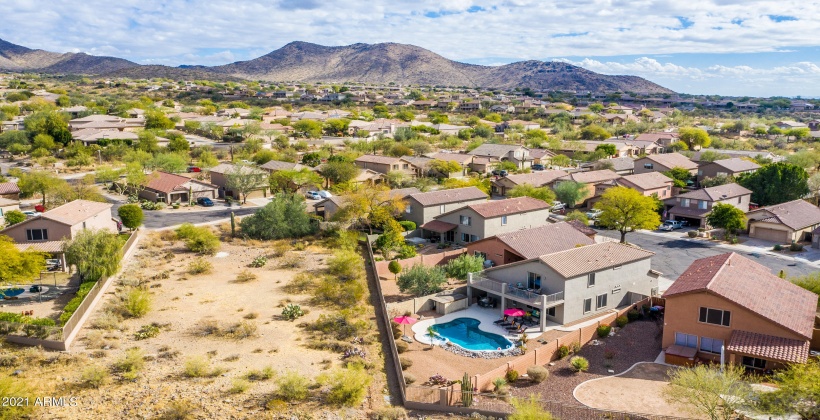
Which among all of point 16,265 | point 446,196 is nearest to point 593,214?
point 446,196

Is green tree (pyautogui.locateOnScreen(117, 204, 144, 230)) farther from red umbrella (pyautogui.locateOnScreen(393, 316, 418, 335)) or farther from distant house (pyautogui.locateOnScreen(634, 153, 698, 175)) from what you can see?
distant house (pyautogui.locateOnScreen(634, 153, 698, 175))

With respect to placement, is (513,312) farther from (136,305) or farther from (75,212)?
(75,212)

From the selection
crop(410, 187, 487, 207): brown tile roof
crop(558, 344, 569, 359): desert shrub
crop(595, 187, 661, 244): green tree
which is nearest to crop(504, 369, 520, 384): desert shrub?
crop(558, 344, 569, 359): desert shrub

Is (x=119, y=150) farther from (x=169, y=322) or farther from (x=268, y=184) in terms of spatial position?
(x=169, y=322)

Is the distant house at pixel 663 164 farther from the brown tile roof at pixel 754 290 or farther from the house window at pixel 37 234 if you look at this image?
the house window at pixel 37 234

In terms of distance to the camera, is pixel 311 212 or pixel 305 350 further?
pixel 311 212

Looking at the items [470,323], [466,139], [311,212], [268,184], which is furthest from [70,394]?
[466,139]

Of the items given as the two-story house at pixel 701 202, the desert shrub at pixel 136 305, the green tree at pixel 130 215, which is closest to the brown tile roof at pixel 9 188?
the green tree at pixel 130 215
